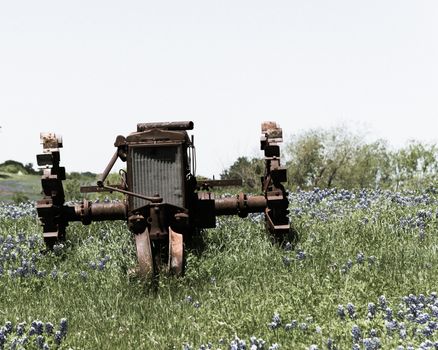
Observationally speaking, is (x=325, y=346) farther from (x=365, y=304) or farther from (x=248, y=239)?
(x=248, y=239)

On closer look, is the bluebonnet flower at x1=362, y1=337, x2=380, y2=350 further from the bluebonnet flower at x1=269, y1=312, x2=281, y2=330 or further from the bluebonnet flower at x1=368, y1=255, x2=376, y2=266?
the bluebonnet flower at x1=368, y1=255, x2=376, y2=266

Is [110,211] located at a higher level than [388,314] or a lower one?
higher

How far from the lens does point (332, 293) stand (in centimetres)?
678

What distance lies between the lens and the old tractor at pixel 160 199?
27.9 ft

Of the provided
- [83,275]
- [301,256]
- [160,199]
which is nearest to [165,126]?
[160,199]

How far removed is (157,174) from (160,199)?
15.1 inches

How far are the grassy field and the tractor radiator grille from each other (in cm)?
81

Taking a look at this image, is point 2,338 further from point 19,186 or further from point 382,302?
point 19,186

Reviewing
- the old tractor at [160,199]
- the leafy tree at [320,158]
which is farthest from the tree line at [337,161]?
the old tractor at [160,199]

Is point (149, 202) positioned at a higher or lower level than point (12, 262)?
higher

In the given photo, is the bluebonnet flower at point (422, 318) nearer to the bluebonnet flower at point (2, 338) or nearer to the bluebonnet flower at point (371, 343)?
the bluebonnet flower at point (371, 343)

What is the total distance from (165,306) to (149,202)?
1.82m

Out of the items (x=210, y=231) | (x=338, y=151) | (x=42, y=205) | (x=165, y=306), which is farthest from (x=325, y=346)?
(x=338, y=151)

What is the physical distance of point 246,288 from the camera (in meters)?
7.57
